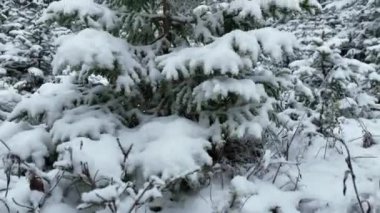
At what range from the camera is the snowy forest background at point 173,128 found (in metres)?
2.98

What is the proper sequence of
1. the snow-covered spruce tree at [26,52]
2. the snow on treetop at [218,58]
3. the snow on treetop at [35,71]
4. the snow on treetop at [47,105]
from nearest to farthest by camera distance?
1. the snow on treetop at [218,58]
2. the snow on treetop at [47,105]
3. the snow on treetop at [35,71]
4. the snow-covered spruce tree at [26,52]

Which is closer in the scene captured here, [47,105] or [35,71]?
[47,105]

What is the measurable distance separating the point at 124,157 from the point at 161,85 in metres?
0.80

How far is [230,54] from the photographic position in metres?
3.11

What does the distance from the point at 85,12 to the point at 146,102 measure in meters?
0.86

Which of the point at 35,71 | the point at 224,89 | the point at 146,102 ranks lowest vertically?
the point at 35,71

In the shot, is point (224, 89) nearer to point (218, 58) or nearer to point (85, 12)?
point (218, 58)

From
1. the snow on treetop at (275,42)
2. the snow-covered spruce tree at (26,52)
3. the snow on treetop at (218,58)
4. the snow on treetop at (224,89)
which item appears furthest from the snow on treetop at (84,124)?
the snow-covered spruce tree at (26,52)

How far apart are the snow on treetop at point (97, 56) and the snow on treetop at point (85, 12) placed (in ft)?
0.55

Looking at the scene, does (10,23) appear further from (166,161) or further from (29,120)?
(166,161)

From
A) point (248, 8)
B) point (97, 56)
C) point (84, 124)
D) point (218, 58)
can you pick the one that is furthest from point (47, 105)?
point (248, 8)

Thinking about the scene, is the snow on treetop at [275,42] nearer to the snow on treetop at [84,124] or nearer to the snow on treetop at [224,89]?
the snow on treetop at [224,89]

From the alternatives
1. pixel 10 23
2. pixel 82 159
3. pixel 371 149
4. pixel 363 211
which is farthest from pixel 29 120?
pixel 10 23

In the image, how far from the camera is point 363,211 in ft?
9.62
